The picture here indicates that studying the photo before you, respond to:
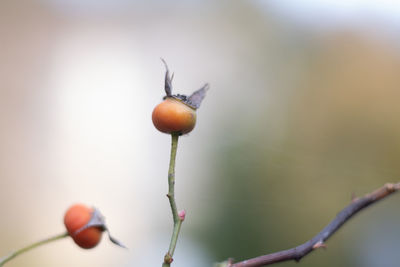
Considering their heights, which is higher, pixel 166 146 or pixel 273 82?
pixel 273 82

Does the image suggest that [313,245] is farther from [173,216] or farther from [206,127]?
[206,127]

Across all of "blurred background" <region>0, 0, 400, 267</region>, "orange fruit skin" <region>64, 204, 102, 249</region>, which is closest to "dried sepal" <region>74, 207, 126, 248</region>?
"orange fruit skin" <region>64, 204, 102, 249</region>

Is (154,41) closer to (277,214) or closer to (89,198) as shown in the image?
(89,198)

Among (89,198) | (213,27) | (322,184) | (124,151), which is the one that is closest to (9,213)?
(89,198)

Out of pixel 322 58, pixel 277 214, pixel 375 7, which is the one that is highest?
pixel 375 7

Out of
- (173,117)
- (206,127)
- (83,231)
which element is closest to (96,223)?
(83,231)

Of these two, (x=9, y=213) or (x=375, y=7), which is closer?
(x=9, y=213)
